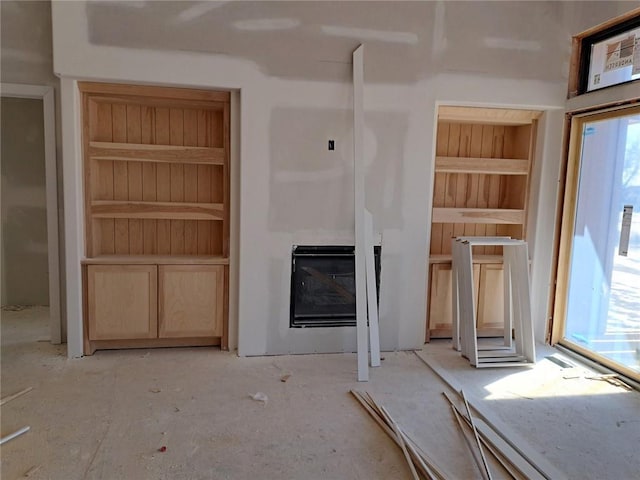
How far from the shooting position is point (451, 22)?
11.7 feet

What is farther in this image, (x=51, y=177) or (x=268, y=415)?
(x=51, y=177)

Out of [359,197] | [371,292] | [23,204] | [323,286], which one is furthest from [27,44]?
[371,292]

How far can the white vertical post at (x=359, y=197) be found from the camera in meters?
3.34

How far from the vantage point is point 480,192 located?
4.19 metres

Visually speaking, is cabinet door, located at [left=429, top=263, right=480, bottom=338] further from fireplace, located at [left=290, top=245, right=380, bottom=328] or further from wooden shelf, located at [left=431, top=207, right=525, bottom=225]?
fireplace, located at [left=290, top=245, right=380, bottom=328]

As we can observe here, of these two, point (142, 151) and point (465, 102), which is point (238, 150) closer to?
point (142, 151)

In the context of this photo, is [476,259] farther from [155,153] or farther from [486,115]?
[155,153]

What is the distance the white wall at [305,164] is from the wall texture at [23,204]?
5.36 feet

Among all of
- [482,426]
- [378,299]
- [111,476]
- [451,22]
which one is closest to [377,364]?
[378,299]

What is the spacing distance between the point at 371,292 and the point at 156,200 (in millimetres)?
1985

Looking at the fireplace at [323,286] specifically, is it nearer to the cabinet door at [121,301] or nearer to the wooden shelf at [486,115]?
the cabinet door at [121,301]

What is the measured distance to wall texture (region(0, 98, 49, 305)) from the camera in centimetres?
450

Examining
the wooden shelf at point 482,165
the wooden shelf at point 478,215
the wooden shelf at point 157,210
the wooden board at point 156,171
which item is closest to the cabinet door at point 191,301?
the wooden board at point 156,171

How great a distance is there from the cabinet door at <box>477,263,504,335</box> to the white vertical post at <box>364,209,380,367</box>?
1148 mm
